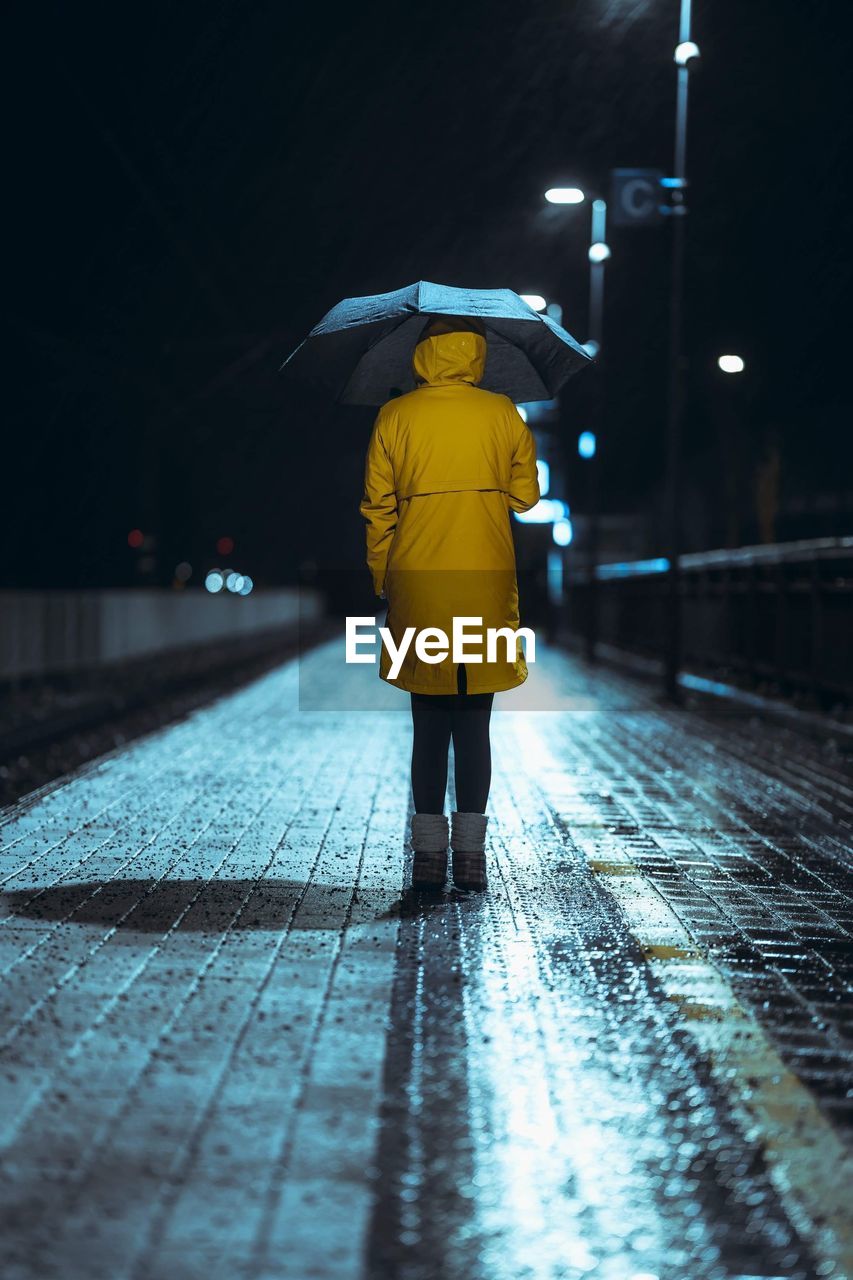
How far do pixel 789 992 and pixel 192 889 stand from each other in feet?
7.96

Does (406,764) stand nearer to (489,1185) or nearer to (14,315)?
(489,1185)

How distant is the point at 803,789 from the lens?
1052 cm

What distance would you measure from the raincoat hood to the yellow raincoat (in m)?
0.01

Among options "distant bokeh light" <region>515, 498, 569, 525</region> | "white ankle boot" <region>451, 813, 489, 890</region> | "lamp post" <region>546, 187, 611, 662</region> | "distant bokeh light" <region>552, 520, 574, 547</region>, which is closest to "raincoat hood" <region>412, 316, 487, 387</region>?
"white ankle boot" <region>451, 813, 489, 890</region>

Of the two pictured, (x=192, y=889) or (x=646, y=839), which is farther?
(x=646, y=839)

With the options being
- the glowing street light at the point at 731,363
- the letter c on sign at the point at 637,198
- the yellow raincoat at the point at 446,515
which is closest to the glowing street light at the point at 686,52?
the letter c on sign at the point at 637,198

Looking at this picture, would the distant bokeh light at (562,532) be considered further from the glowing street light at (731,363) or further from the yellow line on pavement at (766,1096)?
the yellow line on pavement at (766,1096)

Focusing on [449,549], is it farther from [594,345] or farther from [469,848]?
[594,345]

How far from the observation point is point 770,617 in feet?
60.3

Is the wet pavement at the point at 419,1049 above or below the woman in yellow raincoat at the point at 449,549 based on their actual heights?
below

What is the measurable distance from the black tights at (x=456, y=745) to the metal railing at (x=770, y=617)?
28.3 ft

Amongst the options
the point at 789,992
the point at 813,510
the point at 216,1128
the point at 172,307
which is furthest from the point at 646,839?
the point at 813,510

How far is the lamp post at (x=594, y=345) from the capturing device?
88.8ft

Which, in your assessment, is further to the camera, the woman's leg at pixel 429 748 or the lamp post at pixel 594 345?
the lamp post at pixel 594 345
